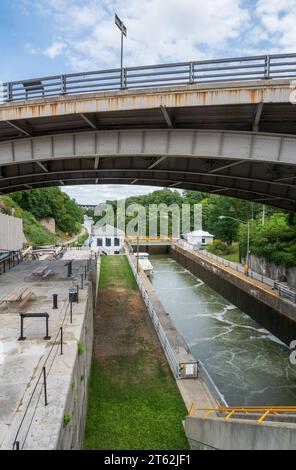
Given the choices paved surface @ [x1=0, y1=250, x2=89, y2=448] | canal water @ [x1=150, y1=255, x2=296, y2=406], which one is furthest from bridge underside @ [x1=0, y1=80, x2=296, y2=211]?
canal water @ [x1=150, y1=255, x2=296, y2=406]

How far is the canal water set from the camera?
52.8 feet

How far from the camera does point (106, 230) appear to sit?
59.0 meters

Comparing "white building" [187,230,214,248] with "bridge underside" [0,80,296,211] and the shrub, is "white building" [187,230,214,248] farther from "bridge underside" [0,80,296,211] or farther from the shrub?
"bridge underside" [0,80,296,211]

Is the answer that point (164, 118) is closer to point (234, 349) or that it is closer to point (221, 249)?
point (234, 349)

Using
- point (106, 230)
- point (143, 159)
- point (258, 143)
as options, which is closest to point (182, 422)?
point (258, 143)

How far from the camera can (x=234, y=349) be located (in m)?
21.2

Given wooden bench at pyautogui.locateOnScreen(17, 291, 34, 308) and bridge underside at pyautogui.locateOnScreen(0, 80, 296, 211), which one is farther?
wooden bench at pyautogui.locateOnScreen(17, 291, 34, 308)

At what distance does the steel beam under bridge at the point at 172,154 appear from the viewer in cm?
1187

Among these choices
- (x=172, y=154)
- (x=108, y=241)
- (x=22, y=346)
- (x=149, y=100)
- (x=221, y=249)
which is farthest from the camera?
(x=108, y=241)

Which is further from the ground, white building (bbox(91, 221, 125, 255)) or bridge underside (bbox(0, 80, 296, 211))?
bridge underside (bbox(0, 80, 296, 211))

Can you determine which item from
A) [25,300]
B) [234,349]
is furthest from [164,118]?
[234,349]

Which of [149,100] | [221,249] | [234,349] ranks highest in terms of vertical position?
[149,100]

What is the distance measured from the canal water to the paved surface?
918 cm

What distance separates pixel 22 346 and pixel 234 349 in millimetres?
15752
